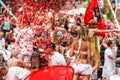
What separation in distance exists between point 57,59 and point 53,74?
1.83 metres

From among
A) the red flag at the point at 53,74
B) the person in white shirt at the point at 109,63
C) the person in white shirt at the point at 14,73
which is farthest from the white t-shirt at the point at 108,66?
the red flag at the point at 53,74

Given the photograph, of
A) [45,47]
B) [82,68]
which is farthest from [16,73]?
[82,68]

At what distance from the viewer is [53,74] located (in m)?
4.79

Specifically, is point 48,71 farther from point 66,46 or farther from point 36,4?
point 66,46

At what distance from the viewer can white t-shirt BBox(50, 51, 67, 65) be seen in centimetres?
654

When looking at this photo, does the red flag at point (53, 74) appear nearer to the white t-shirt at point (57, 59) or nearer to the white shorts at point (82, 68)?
the white shorts at point (82, 68)

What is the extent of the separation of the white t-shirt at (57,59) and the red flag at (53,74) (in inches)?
66.3

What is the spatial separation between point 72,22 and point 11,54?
8.18 ft

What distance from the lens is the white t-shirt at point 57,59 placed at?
654 cm

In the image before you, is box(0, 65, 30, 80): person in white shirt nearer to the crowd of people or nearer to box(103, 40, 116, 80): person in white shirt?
the crowd of people

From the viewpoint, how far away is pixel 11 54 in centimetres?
709

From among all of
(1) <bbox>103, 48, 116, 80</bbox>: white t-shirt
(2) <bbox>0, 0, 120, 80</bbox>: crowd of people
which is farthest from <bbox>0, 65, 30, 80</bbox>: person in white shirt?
(1) <bbox>103, 48, 116, 80</bbox>: white t-shirt

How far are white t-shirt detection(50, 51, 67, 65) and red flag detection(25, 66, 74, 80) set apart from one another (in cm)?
168

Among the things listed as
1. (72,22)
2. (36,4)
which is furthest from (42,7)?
(72,22)
